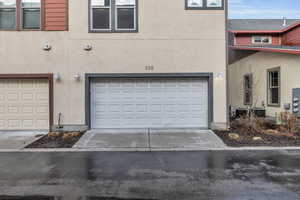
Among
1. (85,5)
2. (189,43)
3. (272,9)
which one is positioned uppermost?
(272,9)

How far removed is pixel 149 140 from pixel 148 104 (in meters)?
2.15

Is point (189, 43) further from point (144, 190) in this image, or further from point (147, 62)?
point (144, 190)

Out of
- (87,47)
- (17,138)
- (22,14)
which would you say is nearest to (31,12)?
(22,14)

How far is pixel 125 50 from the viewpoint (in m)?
9.19

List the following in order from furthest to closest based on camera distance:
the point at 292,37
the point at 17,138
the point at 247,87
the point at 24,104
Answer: the point at 292,37 → the point at 247,87 → the point at 24,104 → the point at 17,138

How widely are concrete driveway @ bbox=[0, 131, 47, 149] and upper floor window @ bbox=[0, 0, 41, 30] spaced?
4167 millimetres

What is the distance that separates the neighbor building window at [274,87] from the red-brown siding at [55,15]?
32.5ft

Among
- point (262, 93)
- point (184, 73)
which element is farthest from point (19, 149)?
point (262, 93)

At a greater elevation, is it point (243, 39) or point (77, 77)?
point (243, 39)

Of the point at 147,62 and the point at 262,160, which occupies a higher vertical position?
the point at 147,62

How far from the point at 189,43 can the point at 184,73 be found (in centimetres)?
Answer: 122

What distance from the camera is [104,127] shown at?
943 centimetres

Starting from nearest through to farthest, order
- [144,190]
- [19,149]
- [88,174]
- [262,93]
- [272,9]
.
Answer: [144,190]
[88,174]
[19,149]
[262,93]
[272,9]

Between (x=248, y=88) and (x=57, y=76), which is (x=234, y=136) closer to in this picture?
(x=248, y=88)
